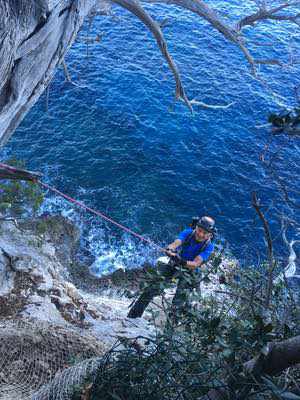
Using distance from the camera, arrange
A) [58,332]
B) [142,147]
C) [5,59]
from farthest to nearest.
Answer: [142,147], [58,332], [5,59]

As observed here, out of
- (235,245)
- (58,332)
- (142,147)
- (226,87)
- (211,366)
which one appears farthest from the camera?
(226,87)

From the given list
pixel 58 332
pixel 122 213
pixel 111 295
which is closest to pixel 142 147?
pixel 122 213

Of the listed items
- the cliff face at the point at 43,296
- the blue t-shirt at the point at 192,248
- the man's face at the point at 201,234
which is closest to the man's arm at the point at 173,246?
the blue t-shirt at the point at 192,248

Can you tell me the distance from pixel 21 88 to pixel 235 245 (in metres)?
12.7

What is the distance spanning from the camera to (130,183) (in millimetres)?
16062

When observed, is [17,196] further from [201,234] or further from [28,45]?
[28,45]

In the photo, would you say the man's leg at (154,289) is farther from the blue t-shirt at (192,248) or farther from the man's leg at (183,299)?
the blue t-shirt at (192,248)

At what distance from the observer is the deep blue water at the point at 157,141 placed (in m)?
15.1

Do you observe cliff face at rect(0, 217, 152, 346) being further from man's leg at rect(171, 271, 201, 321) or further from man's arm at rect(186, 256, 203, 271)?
man's leg at rect(171, 271, 201, 321)

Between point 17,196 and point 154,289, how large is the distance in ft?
27.0

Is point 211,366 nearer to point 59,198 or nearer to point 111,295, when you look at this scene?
point 111,295

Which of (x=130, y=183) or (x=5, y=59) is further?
(x=130, y=183)

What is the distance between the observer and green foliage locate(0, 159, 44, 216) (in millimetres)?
11938

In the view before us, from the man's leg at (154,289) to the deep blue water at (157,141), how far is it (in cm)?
515
